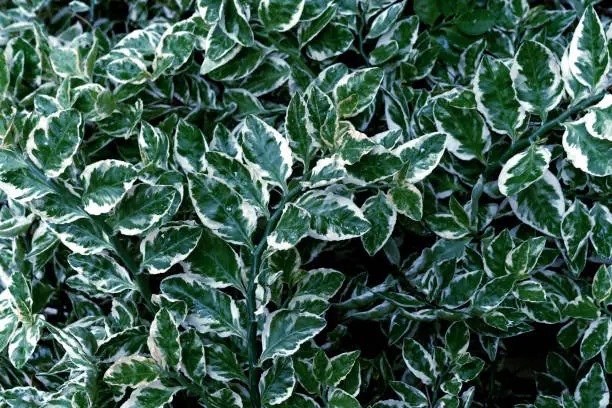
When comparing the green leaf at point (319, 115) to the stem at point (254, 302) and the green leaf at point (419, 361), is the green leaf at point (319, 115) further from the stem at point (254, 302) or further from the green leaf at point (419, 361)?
the green leaf at point (419, 361)

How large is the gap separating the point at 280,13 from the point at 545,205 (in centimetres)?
37

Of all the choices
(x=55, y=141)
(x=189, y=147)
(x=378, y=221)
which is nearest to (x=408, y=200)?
(x=378, y=221)

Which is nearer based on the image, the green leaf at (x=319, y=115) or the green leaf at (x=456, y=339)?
the green leaf at (x=319, y=115)

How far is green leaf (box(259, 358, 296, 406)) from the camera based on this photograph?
2.50 ft

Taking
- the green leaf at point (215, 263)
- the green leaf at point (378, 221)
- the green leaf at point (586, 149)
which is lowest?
the green leaf at point (215, 263)

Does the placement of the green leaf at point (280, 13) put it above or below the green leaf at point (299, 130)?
above

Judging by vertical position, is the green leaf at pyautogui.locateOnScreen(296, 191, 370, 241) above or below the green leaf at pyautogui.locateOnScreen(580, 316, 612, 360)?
above

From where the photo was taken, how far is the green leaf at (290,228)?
696 mm

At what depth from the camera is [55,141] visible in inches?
29.3

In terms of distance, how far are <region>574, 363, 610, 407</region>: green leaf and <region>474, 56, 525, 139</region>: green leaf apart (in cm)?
31

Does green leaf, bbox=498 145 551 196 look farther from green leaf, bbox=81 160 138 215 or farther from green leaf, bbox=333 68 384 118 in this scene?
green leaf, bbox=81 160 138 215

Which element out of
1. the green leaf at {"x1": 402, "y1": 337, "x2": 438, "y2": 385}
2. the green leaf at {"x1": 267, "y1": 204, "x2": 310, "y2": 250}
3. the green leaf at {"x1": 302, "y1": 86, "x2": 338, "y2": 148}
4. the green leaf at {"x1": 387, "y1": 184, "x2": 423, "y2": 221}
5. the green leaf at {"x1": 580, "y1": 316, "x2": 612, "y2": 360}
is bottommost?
the green leaf at {"x1": 402, "y1": 337, "x2": 438, "y2": 385}

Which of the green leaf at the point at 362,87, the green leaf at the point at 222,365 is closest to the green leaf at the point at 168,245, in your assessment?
the green leaf at the point at 222,365

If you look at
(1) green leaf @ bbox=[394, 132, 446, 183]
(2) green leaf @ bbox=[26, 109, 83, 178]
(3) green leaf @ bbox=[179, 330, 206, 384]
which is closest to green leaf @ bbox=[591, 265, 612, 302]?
(1) green leaf @ bbox=[394, 132, 446, 183]
